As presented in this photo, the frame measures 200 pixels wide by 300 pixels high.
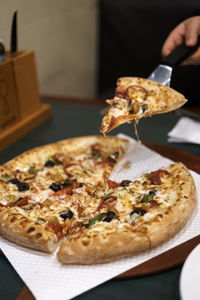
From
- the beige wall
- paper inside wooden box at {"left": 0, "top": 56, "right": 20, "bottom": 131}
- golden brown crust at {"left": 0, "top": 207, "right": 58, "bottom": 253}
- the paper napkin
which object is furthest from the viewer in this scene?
the beige wall

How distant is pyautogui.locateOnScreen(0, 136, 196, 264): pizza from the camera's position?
1479mm

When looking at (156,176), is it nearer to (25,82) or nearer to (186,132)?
(186,132)

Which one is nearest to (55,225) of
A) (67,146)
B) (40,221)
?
(40,221)

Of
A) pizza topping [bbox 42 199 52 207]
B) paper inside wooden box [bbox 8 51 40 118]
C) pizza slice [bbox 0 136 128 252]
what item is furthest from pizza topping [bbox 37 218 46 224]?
paper inside wooden box [bbox 8 51 40 118]

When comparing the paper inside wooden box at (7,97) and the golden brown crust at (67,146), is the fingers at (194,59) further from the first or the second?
the paper inside wooden box at (7,97)

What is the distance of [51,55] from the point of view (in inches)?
178

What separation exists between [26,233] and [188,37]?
6.24 ft

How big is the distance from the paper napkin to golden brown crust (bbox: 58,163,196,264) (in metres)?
0.97

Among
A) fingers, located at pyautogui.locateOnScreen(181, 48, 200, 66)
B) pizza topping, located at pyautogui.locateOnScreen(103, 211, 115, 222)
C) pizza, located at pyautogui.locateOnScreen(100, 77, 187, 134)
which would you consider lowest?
pizza topping, located at pyautogui.locateOnScreen(103, 211, 115, 222)

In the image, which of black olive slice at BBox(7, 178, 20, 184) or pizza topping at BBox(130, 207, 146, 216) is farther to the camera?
black olive slice at BBox(7, 178, 20, 184)

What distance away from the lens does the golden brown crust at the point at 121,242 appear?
143 cm

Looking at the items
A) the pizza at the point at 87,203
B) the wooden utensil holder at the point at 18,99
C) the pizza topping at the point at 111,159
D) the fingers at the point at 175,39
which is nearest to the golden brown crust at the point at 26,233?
the pizza at the point at 87,203

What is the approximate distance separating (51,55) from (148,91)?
103 inches

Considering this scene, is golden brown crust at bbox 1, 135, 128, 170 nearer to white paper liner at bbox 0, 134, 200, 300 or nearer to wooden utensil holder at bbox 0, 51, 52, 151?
wooden utensil holder at bbox 0, 51, 52, 151
